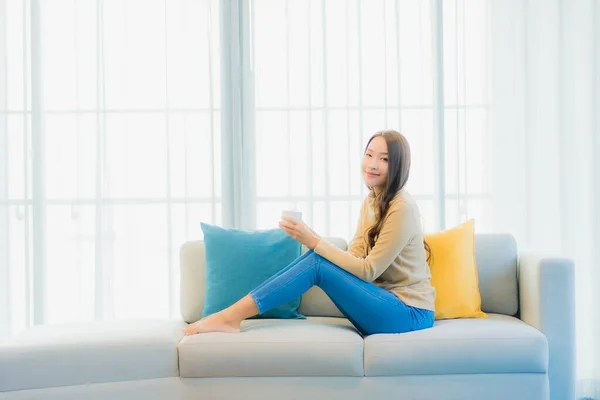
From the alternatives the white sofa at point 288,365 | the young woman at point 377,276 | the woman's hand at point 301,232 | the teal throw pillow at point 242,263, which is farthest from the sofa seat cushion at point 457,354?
the teal throw pillow at point 242,263

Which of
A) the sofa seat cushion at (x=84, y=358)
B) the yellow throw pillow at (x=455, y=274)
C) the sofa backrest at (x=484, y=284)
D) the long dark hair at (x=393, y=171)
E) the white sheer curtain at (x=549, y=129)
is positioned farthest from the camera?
the white sheer curtain at (x=549, y=129)

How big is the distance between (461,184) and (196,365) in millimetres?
1952

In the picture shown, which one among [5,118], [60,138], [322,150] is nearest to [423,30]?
[322,150]

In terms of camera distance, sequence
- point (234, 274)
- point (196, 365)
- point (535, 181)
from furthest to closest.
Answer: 1. point (535, 181)
2. point (234, 274)
3. point (196, 365)

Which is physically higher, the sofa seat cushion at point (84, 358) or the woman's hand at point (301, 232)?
the woman's hand at point (301, 232)

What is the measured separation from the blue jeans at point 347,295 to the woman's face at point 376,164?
43cm

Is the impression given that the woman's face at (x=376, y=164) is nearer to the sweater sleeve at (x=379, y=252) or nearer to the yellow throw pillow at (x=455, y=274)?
the sweater sleeve at (x=379, y=252)

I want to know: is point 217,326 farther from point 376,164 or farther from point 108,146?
point 108,146

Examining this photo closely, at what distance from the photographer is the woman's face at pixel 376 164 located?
2986 millimetres

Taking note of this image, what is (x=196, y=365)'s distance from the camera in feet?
8.89

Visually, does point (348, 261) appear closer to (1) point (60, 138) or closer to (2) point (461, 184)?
(2) point (461, 184)

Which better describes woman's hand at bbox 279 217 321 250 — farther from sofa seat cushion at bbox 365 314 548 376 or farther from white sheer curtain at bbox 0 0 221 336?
white sheer curtain at bbox 0 0 221 336

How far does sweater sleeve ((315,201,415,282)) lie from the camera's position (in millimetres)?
2844

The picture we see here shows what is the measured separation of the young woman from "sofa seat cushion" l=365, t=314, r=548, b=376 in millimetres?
128
